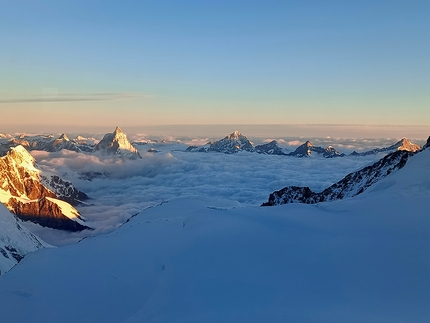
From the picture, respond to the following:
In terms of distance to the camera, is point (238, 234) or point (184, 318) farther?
point (238, 234)

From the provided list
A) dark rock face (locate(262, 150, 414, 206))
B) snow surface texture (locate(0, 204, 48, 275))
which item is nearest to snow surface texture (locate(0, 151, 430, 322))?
dark rock face (locate(262, 150, 414, 206))

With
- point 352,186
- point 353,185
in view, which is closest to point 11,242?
point 352,186

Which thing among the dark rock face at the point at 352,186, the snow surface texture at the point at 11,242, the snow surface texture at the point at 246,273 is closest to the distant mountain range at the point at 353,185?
the dark rock face at the point at 352,186

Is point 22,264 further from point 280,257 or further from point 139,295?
point 280,257

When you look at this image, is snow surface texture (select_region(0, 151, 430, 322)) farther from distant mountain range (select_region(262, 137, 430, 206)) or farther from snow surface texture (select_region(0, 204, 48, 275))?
snow surface texture (select_region(0, 204, 48, 275))

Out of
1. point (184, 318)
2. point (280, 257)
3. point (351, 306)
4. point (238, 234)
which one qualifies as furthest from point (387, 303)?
point (238, 234)

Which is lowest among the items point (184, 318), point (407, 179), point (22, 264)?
point (22, 264)

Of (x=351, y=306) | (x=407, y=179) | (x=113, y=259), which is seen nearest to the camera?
(x=351, y=306)
